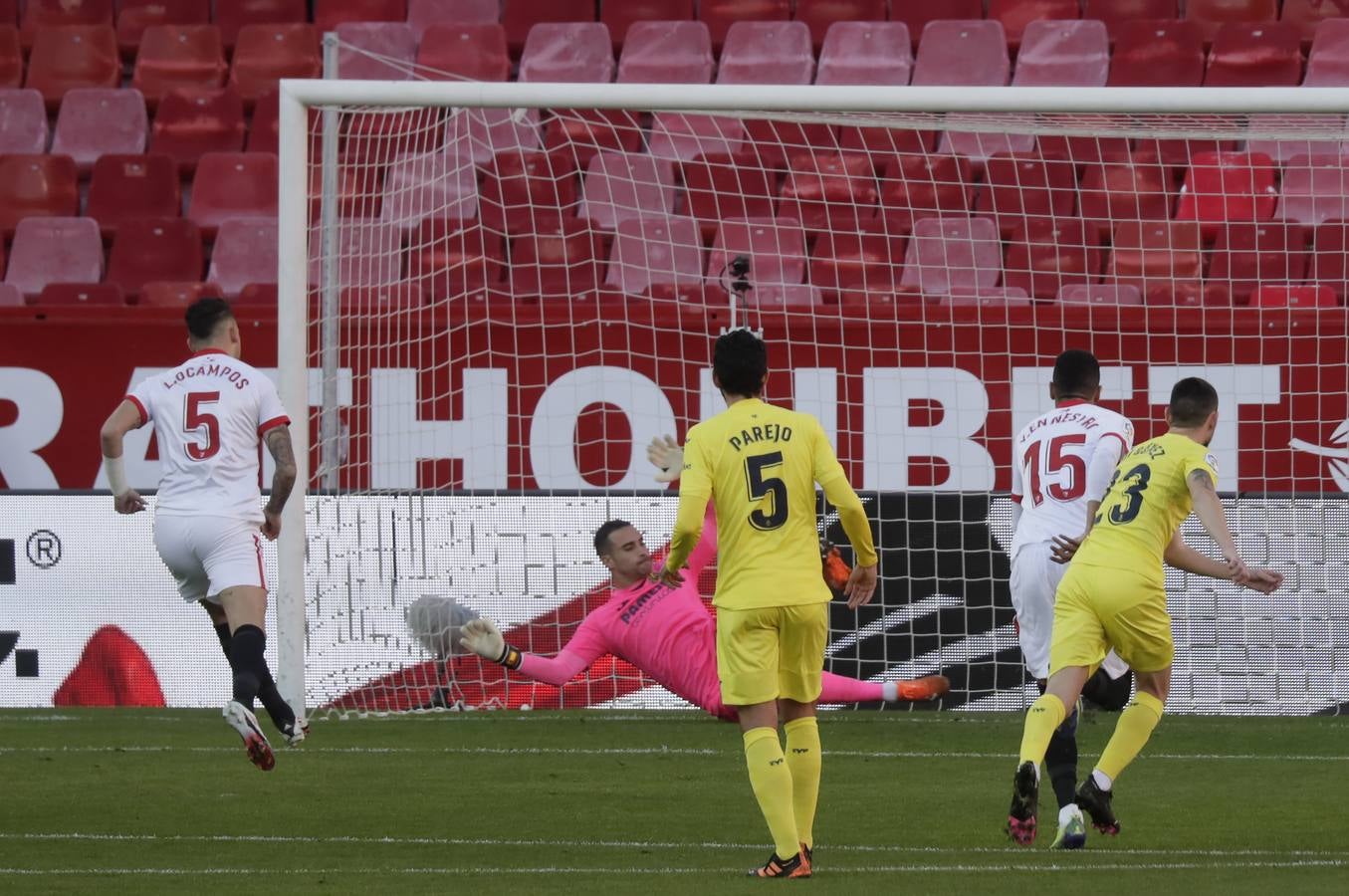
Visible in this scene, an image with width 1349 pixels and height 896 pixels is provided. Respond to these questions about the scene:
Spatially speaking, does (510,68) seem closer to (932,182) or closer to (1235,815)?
(932,182)

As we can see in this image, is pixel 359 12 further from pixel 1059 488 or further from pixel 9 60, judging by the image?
pixel 1059 488

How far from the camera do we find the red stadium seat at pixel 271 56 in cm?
1667

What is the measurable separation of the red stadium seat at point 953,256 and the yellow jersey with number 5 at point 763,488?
6550 millimetres

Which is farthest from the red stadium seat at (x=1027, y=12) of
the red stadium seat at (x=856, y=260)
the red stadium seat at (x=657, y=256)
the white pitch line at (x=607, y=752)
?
the white pitch line at (x=607, y=752)

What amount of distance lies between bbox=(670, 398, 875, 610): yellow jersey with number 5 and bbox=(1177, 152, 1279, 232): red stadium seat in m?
7.42

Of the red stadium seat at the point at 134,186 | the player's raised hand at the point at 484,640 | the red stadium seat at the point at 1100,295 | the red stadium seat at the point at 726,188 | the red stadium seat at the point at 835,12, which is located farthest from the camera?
the red stadium seat at the point at 835,12

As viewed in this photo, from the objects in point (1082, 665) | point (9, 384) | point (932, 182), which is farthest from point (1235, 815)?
point (9, 384)

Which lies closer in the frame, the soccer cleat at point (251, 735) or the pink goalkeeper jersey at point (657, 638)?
the soccer cleat at point (251, 735)

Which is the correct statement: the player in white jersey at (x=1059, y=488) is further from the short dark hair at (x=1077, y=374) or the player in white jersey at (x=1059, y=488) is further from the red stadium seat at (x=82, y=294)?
the red stadium seat at (x=82, y=294)

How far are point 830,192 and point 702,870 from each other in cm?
803

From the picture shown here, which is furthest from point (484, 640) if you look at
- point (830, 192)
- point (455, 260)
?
point (830, 192)

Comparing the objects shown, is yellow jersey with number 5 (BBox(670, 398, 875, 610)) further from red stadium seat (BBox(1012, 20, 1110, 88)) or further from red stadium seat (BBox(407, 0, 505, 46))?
red stadium seat (BBox(407, 0, 505, 46))

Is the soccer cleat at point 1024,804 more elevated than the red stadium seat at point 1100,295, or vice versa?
the red stadium seat at point 1100,295

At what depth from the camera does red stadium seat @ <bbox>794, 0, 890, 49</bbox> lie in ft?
55.8
